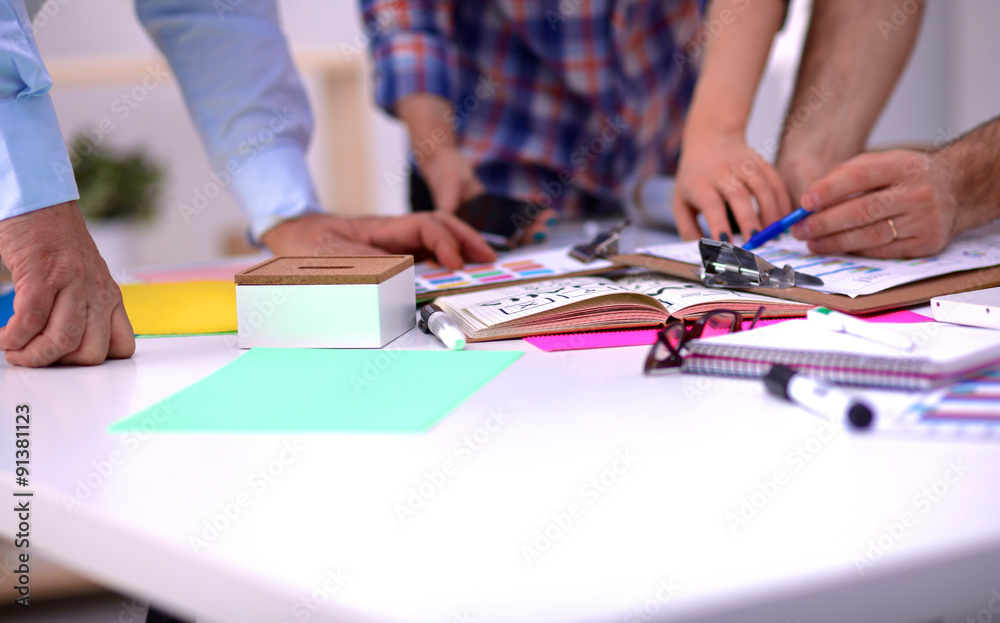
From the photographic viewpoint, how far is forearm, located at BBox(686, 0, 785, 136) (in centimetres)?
116

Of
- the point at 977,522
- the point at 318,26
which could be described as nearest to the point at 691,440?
the point at 977,522

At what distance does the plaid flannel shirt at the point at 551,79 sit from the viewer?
148cm

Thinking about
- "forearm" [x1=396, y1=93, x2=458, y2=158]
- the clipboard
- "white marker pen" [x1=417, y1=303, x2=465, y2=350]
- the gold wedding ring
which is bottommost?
"white marker pen" [x1=417, y1=303, x2=465, y2=350]

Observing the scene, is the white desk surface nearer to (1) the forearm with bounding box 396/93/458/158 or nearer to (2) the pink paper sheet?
(2) the pink paper sheet

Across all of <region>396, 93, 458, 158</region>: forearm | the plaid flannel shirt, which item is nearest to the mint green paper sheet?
<region>396, 93, 458, 158</region>: forearm

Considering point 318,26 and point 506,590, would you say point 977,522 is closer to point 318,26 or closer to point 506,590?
point 506,590

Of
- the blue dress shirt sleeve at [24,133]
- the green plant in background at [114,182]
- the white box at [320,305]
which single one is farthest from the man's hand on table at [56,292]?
the green plant in background at [114,182]

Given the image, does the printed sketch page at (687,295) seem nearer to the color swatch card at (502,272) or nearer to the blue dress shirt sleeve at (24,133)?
the color swatch card at (502,272)

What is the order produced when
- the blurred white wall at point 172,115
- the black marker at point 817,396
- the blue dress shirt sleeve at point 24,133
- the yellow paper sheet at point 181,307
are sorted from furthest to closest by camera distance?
the blurred white wall at point 172,115 < the yellow paper sheet at point 181,307 < the blue dress shirt sleeve at point 24,133 < the black marker at point 817,396

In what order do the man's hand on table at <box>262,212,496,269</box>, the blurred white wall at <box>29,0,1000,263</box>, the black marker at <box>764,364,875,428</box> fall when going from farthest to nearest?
the blurred white wall at <box>29,0,1000,263</box> < the man's hand on table at <box>262,212,496,269</box> < the black marker at <box>764,364,875,428</box>

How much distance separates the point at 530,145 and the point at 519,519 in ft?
4.11

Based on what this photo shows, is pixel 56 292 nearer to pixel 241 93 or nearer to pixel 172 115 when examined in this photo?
pixel 241 93

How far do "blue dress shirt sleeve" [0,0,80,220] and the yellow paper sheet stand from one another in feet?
0.61

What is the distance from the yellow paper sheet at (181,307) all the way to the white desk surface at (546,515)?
27 cm
